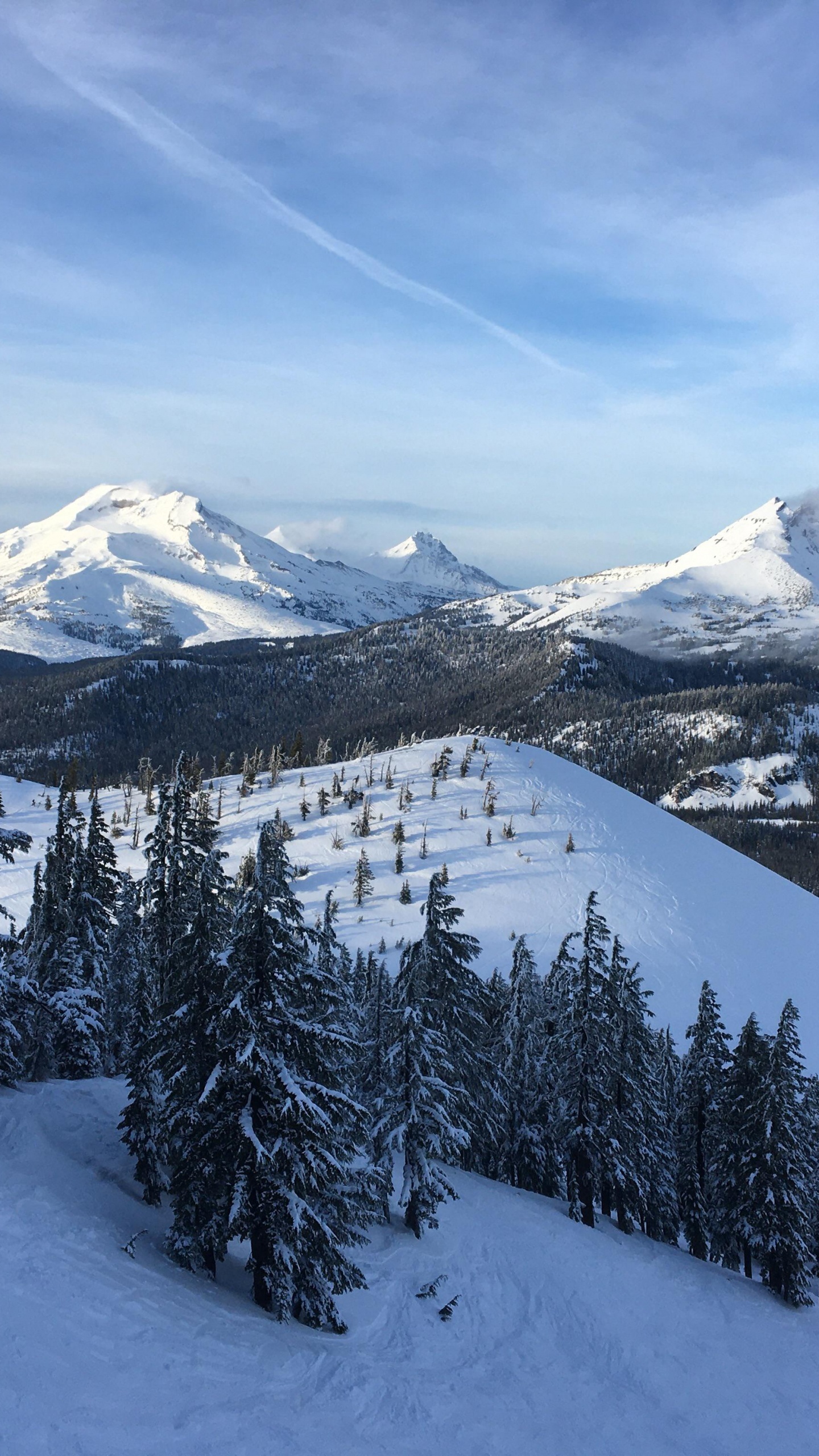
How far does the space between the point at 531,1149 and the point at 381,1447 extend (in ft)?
76.8

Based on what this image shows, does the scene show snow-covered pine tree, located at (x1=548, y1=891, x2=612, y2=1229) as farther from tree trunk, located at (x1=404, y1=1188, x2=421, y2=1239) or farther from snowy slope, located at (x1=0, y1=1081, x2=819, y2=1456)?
tree trunk, located at (x1=404, y1=1188, x2=421, y2=1239)

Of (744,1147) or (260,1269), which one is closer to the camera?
(260,1269)

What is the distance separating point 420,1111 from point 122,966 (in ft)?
86.9

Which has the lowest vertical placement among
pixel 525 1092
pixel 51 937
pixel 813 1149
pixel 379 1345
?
pixel 813 1149

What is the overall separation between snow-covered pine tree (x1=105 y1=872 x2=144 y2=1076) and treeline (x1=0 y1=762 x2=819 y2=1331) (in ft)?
0.58

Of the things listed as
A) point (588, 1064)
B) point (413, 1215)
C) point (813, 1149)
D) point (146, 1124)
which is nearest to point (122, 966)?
point (146, 1124)

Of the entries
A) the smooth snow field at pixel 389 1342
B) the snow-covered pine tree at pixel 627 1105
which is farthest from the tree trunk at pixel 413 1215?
the snow-covered pine tree at pixel 627 1105

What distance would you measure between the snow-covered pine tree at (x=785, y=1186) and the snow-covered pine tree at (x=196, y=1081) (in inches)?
889

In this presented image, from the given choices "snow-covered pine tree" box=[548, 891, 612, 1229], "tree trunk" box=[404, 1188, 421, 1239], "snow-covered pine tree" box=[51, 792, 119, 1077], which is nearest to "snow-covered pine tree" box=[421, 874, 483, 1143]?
"tree trunk" box=[404, 1188, 421, 1239]

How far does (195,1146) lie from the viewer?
17422 mm

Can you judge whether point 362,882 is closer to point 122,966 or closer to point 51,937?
point 122,966

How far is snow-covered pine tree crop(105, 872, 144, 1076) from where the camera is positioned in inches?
1567

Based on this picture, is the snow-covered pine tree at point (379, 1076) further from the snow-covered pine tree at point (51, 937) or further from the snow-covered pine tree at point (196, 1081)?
the snow-covered pine tree at point (51, 937)

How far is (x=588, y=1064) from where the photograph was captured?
30875 mm
